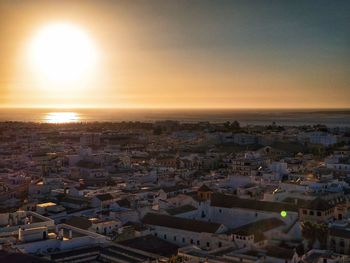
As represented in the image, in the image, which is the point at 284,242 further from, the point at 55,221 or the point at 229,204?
the point at 55,221

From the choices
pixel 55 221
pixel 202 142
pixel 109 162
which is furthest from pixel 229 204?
pixel 202 142

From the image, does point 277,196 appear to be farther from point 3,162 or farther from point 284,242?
point 3,162

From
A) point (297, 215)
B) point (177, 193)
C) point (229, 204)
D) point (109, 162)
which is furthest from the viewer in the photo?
point (109, 162)

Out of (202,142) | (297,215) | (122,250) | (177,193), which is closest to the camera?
(122,250)

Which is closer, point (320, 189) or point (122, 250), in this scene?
point (122, 250)

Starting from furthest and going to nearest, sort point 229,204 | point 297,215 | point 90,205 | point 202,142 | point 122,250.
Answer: point 202,142 → point 90,205 → point 229,204 → point 297,215 → point 122,250

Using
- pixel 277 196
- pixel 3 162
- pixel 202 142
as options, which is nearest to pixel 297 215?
pixel 277 196

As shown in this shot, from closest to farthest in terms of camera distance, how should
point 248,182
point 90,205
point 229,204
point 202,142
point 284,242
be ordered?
point 284,242 < point 229,204 < point 90,205 < point 248,182 < point 202,142

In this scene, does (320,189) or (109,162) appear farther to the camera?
(109,162)
